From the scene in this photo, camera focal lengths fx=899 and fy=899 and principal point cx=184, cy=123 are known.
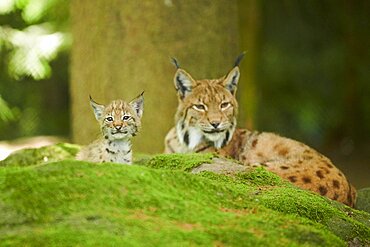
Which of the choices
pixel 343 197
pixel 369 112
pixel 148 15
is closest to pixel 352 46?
pixel 369 112

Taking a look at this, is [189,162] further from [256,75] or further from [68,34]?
[256,75]

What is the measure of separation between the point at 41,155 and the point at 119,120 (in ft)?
7.46

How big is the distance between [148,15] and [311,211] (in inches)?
189

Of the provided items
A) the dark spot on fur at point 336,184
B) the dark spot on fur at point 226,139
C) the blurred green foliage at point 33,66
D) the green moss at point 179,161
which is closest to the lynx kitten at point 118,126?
the green moss at point 179,161

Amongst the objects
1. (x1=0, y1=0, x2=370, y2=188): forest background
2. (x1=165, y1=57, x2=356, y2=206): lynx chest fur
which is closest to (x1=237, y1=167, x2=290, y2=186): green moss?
(x1=165, y1=57, x2=356, y2=206): lynx chest fur

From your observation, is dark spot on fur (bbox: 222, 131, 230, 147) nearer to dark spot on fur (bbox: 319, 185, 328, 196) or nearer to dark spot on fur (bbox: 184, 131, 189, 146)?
dark spot on fur (bbox: 184, 131, 189, 146)

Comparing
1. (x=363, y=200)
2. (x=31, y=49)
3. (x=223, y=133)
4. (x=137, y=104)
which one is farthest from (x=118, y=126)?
(x=31, y=49)

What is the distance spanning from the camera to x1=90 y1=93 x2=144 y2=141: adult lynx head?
5891mm

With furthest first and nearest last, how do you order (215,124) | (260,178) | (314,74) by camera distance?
1. (314,74)
2. (215,124)
3. (260,178)

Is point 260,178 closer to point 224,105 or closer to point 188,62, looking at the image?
point 224,105

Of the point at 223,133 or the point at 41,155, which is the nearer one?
the point at 223,133

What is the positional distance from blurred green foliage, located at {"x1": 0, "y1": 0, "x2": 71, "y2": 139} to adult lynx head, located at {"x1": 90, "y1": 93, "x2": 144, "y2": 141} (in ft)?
13.2

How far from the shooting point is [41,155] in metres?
7.98

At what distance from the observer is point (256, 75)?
510 inches
